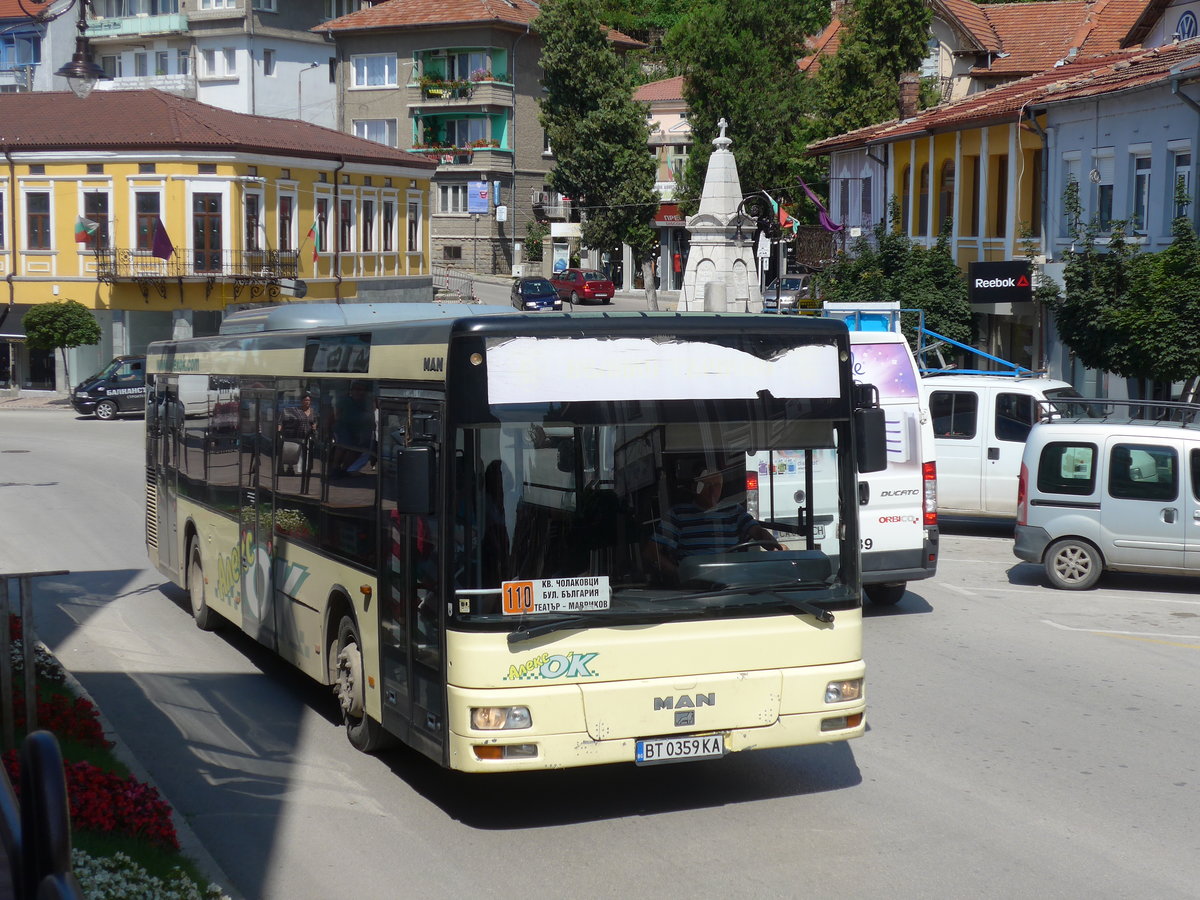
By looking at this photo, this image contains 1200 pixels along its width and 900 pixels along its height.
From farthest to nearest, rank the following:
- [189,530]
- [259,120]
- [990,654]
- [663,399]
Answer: [259,120]
[189,530]
[990,654]
[663,399]

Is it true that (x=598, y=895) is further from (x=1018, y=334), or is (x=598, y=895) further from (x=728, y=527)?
(x=1018, y=334)

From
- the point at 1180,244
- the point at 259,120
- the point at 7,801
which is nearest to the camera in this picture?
the point at 7,801

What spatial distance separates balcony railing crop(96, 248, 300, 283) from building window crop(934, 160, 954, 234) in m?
23.1

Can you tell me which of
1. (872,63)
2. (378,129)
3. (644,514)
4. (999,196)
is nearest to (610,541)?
(644,514)

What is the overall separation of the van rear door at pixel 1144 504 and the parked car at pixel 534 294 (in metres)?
46.8

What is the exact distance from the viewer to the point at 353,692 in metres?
9.55

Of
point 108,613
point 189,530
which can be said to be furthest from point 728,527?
point 108,613

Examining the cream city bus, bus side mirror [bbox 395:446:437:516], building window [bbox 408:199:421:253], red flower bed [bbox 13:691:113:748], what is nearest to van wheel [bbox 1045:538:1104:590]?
the cream city bus

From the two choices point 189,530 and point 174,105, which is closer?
point 189,530

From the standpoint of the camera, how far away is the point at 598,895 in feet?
22.7

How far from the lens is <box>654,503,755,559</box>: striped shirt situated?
7.95 meters

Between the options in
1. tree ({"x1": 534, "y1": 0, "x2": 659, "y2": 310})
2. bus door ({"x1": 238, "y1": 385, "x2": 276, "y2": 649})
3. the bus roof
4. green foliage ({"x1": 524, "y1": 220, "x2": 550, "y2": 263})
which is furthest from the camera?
green foliage ({"x1": 524, "y1": 220, "x2": 550, "y2": 263})

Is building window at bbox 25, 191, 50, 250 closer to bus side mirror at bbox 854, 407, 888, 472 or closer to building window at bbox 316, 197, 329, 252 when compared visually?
building window at bbox 316, 197, 329, 252

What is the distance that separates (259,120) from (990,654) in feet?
155
